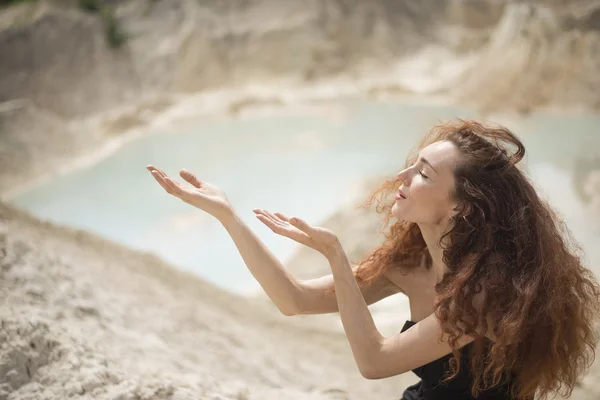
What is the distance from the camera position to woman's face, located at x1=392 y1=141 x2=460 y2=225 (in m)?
1.63

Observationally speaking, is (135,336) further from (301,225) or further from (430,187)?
(430,187)

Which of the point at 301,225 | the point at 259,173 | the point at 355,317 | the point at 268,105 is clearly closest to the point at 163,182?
the point at 301,225

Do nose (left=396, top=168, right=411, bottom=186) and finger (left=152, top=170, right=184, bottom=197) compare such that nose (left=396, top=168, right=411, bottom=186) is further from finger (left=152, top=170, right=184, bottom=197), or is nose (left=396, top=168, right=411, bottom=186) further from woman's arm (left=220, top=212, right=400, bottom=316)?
finger (left=152, top=170, right=184, bottom=197)

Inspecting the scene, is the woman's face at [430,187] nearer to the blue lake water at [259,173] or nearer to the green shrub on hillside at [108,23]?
the blue lake water at [259,173]

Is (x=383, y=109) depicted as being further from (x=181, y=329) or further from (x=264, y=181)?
(x=181, y=329)

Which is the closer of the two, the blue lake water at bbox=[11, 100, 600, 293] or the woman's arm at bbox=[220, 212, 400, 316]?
the woman's arm at bbox=[220, 212, 400, 316]

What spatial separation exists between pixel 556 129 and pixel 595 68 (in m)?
1.22

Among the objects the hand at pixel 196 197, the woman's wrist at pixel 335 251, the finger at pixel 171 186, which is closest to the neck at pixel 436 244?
the woman's wrist at pixel 335 251

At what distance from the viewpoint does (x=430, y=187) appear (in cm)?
164

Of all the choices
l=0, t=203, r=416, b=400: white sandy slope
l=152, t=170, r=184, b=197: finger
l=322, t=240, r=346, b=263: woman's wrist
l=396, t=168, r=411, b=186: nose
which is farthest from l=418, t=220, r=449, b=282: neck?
l=0, t=203, r=416, b=400: white sandy slope

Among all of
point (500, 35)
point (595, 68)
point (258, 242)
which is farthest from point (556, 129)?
point (258, 242)

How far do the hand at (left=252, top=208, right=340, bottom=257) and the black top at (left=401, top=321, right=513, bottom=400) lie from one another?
34 centimetres

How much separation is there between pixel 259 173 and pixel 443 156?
628 cm

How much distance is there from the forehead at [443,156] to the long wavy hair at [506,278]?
17 millimetres
